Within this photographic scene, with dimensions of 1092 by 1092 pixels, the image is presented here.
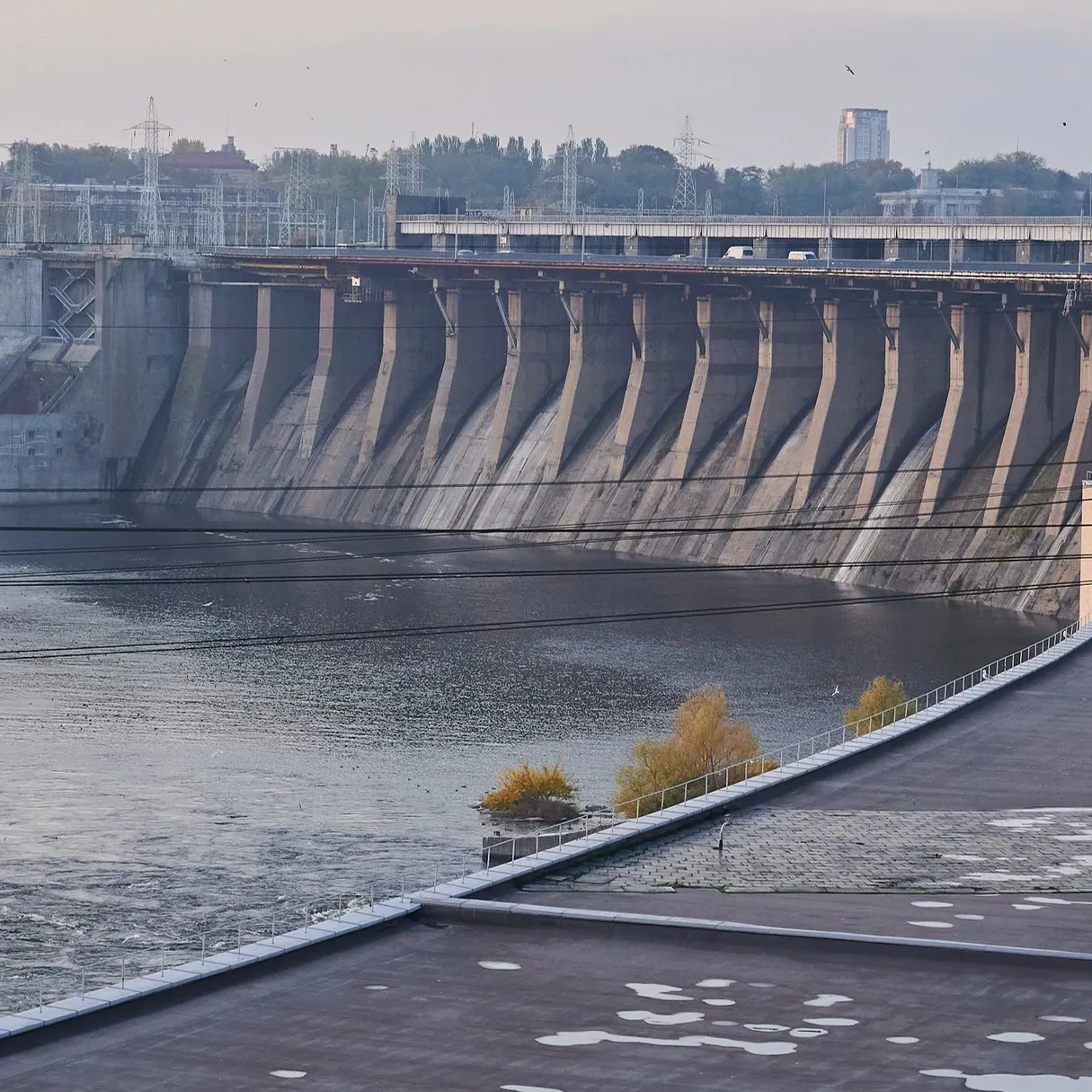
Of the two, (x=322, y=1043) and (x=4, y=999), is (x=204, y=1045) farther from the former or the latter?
(x=4, y=999)

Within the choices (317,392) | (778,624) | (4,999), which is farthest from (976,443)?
(4,999)

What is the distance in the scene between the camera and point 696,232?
89562mm

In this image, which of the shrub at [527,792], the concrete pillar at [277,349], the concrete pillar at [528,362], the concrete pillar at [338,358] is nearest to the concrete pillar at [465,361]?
the concrete pillar at [528,362]

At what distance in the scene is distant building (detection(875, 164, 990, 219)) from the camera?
5536 inches

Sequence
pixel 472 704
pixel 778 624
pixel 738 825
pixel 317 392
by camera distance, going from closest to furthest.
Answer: pixel 738 825 < pixel 472 704 < pixel 778 624 < pixel 317 392

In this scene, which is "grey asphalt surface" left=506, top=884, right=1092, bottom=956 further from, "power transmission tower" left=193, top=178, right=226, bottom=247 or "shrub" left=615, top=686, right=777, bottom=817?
"power transmission tower" left=193, top=178, right=226, bottom=247

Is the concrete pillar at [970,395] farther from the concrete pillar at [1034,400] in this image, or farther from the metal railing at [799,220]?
the metal railing at [799,220]

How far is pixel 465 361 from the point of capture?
83625mm

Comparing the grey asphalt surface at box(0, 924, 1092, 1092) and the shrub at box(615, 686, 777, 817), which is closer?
the grey asphalt surface at box(0, 924, 1092, 1092)

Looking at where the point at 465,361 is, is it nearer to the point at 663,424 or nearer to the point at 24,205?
the point at 663,424

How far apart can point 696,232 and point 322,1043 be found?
72.2 m

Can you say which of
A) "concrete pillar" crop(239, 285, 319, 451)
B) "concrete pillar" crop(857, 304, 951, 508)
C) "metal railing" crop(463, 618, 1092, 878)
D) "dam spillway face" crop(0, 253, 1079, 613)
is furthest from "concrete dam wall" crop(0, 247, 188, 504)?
"metal railing" crop(463, 618, 1092, 878)

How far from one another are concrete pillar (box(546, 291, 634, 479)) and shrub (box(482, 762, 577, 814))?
37.3 meters

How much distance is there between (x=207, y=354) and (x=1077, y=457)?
40.9m
